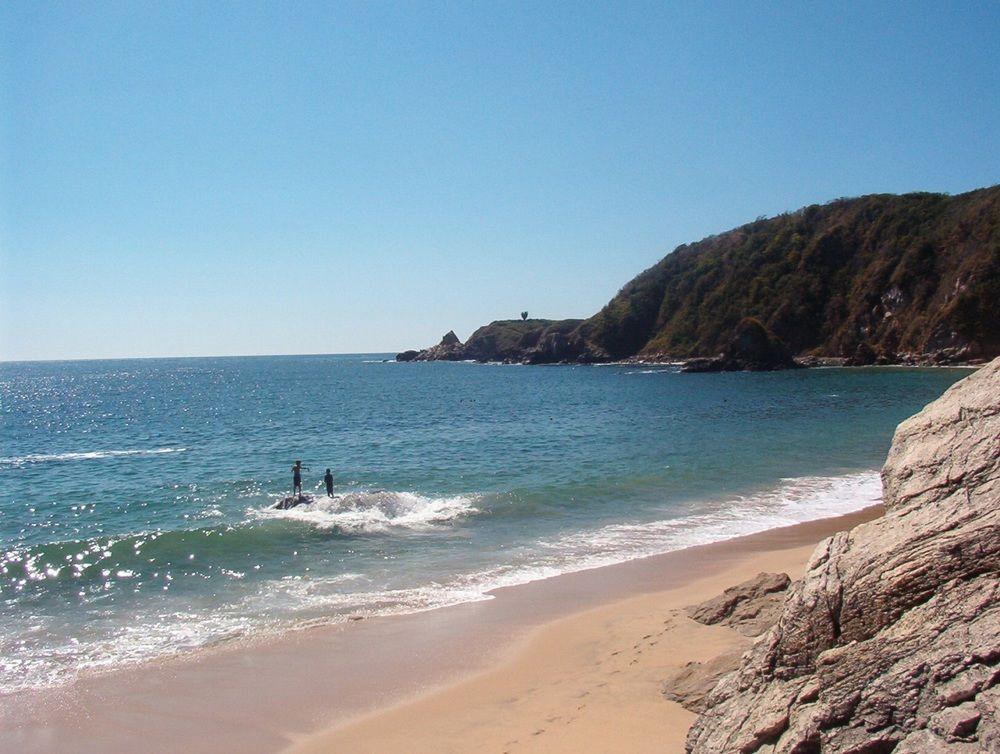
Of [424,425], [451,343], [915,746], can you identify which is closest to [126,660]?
[915,746]

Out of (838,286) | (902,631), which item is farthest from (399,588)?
(838,286)

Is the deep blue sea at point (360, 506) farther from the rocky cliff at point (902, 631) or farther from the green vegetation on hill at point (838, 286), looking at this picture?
the green vegetation on hill at point (838, 286)

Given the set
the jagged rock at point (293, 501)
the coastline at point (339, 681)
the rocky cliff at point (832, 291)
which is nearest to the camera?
the coastline at point (339, 681)

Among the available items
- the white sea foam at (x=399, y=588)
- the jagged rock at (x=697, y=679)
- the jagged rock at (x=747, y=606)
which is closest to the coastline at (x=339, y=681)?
the jagged rock at (x=697, y=679)

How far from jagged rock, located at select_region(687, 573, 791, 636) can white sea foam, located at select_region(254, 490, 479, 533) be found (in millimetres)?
10984

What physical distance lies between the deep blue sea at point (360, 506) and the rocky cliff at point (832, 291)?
39.2 m

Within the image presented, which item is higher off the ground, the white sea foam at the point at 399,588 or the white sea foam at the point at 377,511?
the white sea foam at the point at 377,511

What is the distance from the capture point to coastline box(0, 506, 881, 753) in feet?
32.0

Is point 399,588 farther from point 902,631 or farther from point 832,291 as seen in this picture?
point 832,291

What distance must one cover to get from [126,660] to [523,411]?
154ft

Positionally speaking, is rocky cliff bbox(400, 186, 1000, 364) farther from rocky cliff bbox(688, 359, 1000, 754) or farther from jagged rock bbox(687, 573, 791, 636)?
rocky cliff bbox(688, 359, 1000, 754)

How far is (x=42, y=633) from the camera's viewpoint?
13719mm

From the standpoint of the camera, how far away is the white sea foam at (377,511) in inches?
867

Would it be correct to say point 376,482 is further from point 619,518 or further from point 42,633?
point 42,633
